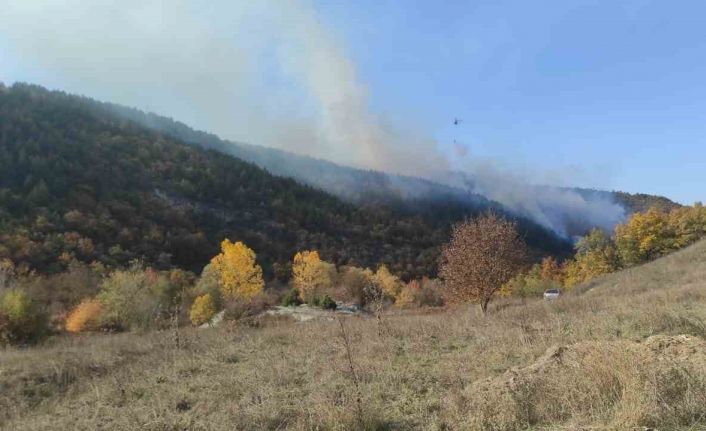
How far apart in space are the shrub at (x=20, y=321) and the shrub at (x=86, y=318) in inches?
703

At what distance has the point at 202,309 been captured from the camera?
51.0m

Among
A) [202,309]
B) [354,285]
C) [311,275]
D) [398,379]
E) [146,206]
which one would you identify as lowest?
[202,309]

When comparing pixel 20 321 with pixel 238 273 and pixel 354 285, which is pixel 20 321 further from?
pixel 354 285

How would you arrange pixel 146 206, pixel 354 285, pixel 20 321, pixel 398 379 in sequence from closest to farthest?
pixel 398 379 → pixel 20 321 → pixel 354 285 → pixel 146 206

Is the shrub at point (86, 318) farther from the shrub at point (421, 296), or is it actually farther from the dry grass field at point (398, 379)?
the shrub at point (421, 296)

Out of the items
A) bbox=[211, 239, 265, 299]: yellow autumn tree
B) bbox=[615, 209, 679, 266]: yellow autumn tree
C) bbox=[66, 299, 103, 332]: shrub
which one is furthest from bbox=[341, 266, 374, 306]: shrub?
bbox=[615, 209, 679, 266]: yellow autumn tree

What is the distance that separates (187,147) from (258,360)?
168 metres

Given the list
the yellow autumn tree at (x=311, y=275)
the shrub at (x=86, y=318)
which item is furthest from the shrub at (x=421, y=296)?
the shrub at (x=86, y=318)

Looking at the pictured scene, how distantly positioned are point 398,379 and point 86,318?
167ft

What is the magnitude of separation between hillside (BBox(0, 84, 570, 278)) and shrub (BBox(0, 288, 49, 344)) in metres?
54.1

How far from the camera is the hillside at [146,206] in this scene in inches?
3556

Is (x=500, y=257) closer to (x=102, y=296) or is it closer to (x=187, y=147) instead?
(x=102, y=296)

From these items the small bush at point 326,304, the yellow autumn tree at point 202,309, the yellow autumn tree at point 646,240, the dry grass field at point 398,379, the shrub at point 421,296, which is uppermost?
the yellow autumn tree at point 646,240

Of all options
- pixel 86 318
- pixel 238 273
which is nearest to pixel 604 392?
pixel 86 318
